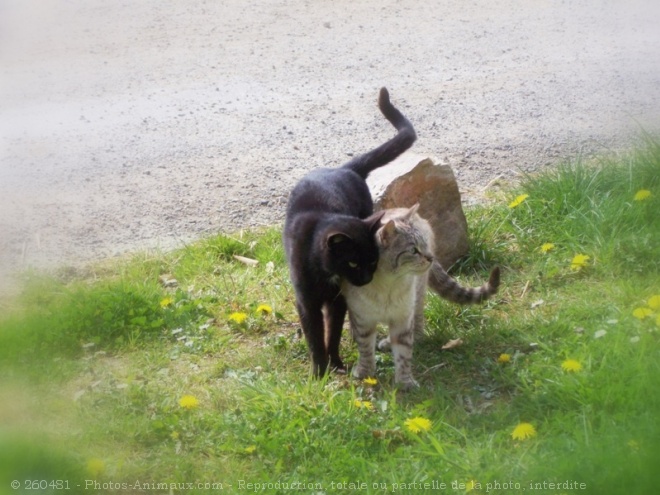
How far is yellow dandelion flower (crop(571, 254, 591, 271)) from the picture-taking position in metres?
5.19

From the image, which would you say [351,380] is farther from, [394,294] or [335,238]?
[335,238]

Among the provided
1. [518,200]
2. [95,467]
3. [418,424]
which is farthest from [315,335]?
[518,200]

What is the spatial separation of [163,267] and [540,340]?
270cm

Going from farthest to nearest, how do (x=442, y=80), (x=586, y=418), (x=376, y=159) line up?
(x=442, y=80)
(x=376, y=159)
(x=586, y=418)

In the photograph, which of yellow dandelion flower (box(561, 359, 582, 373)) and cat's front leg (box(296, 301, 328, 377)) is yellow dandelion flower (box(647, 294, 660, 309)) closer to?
yellow dandelion flower (box(561, 359, 582, 373))

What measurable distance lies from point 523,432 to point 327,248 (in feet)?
4.74

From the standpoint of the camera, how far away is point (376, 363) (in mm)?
4996

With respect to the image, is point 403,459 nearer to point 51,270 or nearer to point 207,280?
point 207,280

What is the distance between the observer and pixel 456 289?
507 cm

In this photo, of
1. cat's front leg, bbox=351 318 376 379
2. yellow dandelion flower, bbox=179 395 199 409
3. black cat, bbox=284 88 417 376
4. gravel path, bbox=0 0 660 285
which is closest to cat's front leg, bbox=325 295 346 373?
black cat, bbox=284 88 417 376

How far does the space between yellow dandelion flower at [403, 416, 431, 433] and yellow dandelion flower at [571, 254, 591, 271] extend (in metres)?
1.73

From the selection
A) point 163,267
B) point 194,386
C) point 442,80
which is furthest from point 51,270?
point 442,80

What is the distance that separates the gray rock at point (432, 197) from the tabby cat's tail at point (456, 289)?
0.50 m

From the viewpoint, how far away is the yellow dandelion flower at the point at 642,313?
418 cm
